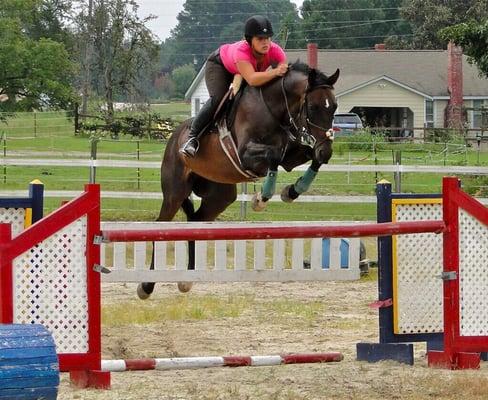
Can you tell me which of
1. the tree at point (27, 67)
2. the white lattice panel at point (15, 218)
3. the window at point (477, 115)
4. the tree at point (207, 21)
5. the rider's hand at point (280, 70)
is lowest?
the white lattice panel at point (15, 218)

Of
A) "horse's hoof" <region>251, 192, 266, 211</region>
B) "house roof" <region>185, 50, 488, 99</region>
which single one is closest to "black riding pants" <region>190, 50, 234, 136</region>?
"horse's hoof" <region>251, 192, 266, 211</region>

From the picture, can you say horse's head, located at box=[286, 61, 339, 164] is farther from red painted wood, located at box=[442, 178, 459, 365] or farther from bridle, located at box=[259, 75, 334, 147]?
red painted wood, located at box=[442, 178, 459, 365]

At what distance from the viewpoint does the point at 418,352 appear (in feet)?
26.8

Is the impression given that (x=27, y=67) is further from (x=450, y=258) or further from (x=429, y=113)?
(x=450, y=258)

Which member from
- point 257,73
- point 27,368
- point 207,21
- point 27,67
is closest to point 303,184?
point 257,73

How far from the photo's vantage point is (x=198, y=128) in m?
9.03

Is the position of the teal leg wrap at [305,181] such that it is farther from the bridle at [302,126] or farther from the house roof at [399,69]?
the house roof at [399,69]

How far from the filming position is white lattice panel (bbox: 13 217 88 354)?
20.2ft

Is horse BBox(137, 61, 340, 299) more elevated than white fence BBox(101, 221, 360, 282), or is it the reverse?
horse BBox(137, 61, 340, 299)

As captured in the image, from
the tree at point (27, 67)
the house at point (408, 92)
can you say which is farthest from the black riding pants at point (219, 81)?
the house at point (408, 92)

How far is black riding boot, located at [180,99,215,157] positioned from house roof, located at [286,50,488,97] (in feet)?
128

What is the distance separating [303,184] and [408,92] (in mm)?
40861

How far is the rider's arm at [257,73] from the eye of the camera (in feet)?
27.6

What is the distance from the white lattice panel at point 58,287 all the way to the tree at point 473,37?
1548cm
